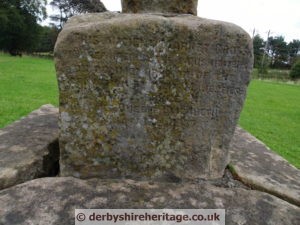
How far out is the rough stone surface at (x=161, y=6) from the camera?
94.4 inches

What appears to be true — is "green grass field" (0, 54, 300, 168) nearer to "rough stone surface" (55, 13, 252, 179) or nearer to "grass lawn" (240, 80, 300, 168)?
"grass lawn" (240, 80, 300, 168)

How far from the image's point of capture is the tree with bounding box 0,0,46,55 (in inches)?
1462

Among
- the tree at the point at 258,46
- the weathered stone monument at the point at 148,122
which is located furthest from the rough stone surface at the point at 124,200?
the tree at the point at 258,46

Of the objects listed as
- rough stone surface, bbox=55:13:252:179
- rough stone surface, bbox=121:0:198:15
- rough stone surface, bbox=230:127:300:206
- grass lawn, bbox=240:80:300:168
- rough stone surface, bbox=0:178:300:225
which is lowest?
grass lawn, bbox=240:80:300:168

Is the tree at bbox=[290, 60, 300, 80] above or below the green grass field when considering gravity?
below

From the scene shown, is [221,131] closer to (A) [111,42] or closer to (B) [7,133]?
(A) [111,42]

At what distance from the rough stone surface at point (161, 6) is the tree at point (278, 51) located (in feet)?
215

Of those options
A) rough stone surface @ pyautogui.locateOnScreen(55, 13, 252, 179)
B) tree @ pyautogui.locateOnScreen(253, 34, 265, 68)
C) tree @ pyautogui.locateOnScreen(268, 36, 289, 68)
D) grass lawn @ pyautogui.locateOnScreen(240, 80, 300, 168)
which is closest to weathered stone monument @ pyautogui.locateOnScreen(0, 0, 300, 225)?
rough stone surface @ pyautogui.locateOnScreen(55, 13, 252, 179)

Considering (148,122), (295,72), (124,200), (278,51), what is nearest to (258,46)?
(278,51)

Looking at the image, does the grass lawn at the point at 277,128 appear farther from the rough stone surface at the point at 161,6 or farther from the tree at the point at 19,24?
the tree at the point at 19,24

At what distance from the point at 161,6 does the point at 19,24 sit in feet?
132

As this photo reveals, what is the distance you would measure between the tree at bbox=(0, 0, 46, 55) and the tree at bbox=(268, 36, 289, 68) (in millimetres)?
45559

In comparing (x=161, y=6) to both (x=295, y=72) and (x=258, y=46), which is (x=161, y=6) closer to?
(x=295, y=72)

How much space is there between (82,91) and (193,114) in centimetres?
80
